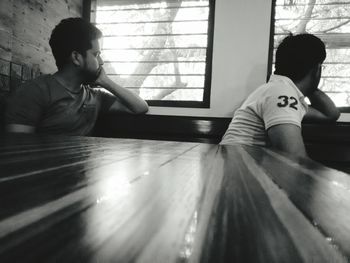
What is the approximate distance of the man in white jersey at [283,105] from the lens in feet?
5.06

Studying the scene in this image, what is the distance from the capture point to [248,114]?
1817 millimetres

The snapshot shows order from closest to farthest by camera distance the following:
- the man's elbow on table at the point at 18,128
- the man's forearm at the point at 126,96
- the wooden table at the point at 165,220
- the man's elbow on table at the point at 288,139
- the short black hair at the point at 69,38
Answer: the wooden table at the point at 165,220, the man's elbow on table at the point at 288,139, the man's elbow on table at the point at 18,128, the short black hair at the point at 69,38, the man's forearm at the point at 126,96

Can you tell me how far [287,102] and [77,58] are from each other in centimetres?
174

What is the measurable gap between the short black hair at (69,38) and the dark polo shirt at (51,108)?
0.30 meters

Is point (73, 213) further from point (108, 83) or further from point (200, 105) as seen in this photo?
point (200, 105)

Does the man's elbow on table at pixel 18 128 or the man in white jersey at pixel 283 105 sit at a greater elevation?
the man in white jersey at pixel 283 105

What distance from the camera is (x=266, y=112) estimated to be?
1637 millimetres

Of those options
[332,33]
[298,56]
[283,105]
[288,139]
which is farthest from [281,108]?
[332,33]

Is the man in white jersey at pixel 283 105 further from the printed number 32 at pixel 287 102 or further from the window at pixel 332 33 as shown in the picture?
the window at pixel 332 33

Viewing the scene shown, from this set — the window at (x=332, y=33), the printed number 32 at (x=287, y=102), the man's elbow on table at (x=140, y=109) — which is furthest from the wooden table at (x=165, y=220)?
the window at (x=332, y=33)

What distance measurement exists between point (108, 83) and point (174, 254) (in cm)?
261

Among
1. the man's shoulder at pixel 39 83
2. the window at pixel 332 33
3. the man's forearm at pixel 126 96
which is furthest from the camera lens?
the window at pixel 332 33

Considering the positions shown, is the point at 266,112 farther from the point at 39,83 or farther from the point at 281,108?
the point at 39,83

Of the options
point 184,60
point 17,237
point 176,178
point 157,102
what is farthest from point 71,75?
point 17,237
